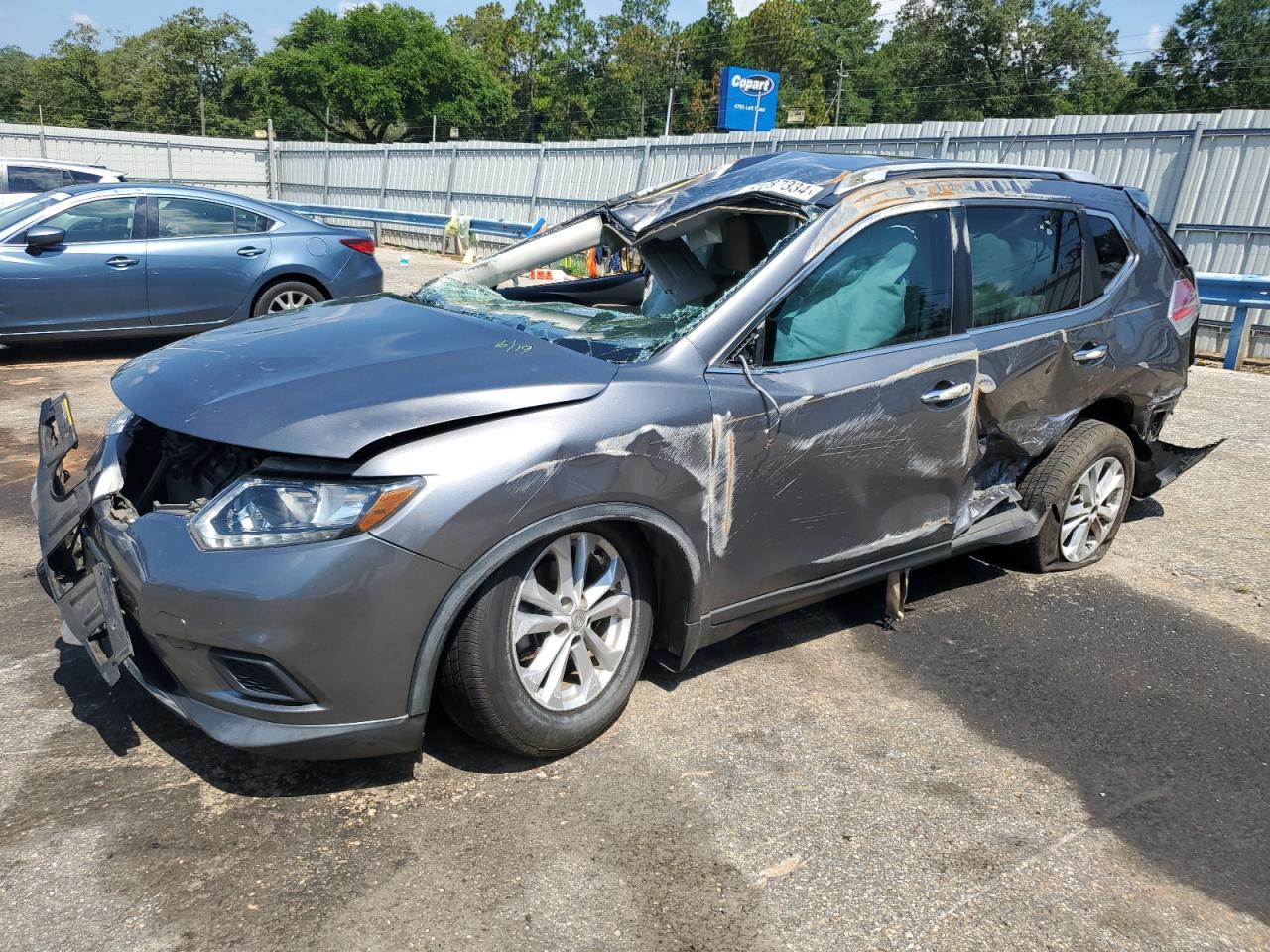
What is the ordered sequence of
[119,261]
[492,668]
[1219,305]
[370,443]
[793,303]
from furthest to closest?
[1219,305]
[119,261]
[793,303]
[492,668]
[370,443]

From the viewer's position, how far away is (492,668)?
2820 millimetres

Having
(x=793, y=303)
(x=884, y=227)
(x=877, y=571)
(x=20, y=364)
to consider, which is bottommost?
(x=20, y=364)

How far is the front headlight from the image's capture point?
2.58 m

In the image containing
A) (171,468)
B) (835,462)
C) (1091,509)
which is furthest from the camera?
(1091,509)

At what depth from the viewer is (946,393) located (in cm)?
378

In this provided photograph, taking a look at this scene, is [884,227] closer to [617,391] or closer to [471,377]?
[617,391]

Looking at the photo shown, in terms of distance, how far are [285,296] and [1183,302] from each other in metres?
7.17

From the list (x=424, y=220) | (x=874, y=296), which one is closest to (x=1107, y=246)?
(x=874, y=296)

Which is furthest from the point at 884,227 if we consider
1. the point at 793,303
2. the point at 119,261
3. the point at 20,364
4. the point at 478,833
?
the point at 20,364

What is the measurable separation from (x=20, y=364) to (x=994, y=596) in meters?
8.20

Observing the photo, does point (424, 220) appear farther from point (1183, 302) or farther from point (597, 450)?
point (597, 450)

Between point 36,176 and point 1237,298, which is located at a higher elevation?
point 36,176

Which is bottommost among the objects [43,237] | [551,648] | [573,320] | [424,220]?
[551,648]

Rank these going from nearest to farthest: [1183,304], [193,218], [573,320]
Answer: [573,320], [1183,304], [193,218]
